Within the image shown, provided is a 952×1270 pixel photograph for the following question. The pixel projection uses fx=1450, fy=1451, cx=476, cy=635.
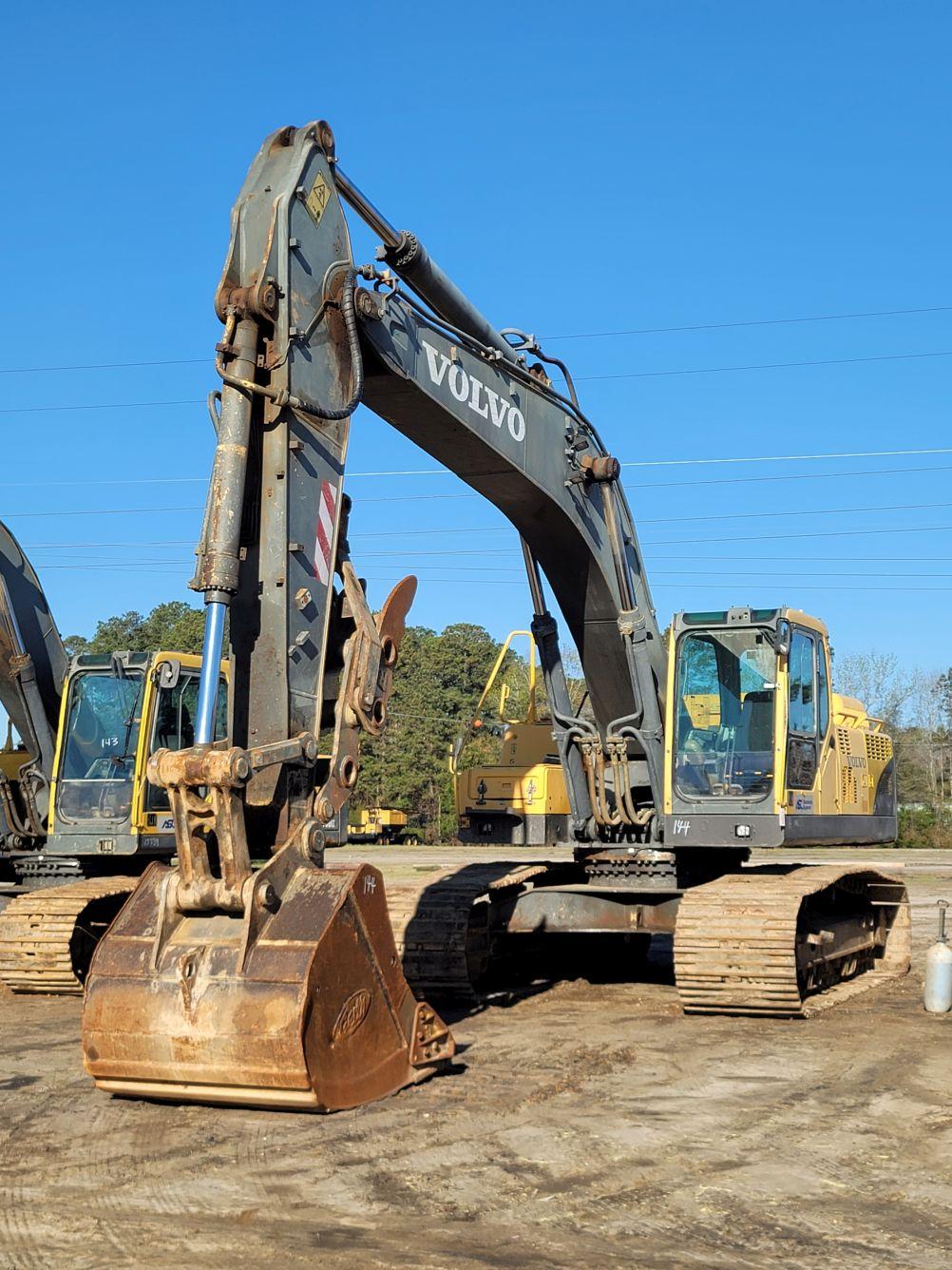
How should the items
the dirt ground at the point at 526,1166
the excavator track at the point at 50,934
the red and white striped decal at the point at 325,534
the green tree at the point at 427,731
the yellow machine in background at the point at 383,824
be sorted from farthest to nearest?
the green tree at the point at 427,731 < the yellow machine in background at the point at 383,824 < the excavator track at the point at 50,934 < the red and white striped decal at the point at 325,534 < the dirt ground at the point at 526,1166

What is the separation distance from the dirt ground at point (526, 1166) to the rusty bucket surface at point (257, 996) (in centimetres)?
24

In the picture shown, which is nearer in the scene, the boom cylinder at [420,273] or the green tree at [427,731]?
the boom cylinder at [420,273]

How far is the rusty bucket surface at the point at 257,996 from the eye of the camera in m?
6.65

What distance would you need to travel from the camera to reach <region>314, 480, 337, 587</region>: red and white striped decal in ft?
26.6

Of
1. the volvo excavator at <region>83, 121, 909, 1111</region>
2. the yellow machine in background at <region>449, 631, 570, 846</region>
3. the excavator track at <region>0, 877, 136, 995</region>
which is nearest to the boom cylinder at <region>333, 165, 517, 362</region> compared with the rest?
the volvo excavator at <region>83, 121, 909, 1111</region>

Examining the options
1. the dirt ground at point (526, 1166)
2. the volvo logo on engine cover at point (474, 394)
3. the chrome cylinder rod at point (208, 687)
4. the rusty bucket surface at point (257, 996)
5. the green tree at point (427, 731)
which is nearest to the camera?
the dirt ground at point (526, 1166)

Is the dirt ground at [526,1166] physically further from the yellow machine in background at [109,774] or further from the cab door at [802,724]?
the yellow machine in background at [109,774]

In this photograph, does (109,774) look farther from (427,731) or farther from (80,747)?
(427,731)

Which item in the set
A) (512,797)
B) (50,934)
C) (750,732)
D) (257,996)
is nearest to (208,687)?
(257,996)

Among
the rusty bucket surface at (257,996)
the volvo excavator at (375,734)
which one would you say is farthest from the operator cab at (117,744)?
the rusty bucket surface at (257,996)

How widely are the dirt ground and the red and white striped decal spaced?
286 centimetres

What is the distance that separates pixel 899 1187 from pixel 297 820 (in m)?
3.36

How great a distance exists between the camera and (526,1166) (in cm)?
632

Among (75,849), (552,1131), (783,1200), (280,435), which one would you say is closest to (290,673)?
(280,435)
